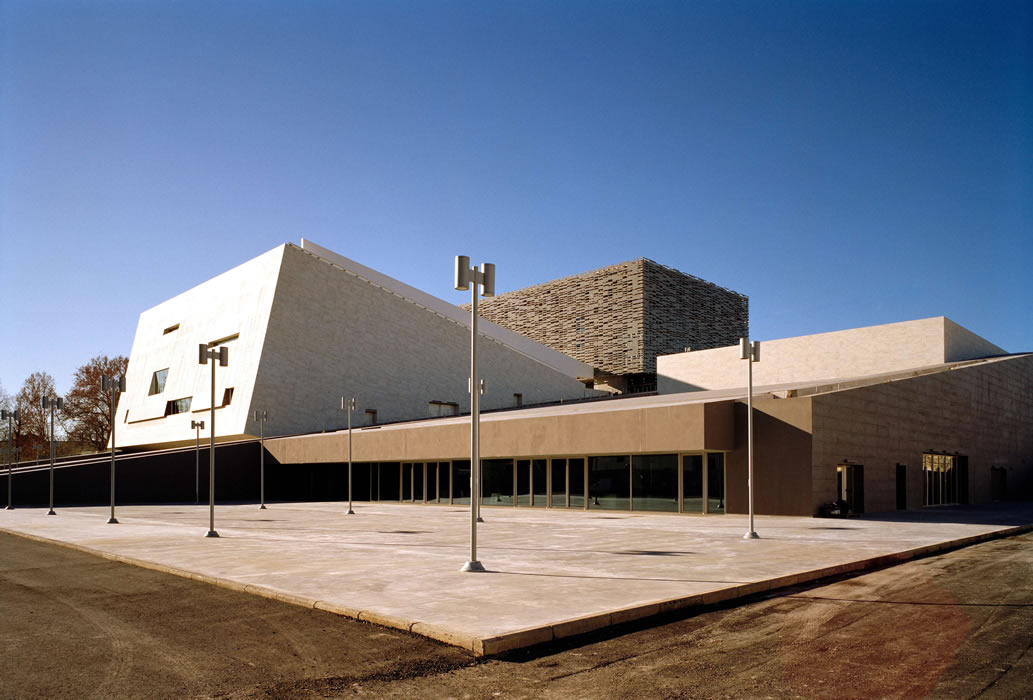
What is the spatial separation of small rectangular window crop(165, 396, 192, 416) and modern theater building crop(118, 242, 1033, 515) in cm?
20

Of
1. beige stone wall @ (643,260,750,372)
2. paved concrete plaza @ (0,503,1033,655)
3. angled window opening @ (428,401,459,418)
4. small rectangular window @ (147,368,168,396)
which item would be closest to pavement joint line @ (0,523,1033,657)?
paved concrete plaza @ (0,503,1033,655)

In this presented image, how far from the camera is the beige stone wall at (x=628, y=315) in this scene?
7181 cm

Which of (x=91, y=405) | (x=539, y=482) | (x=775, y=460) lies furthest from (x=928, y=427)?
(x=91, y=405)

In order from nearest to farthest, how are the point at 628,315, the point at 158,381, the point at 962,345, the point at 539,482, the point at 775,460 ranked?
the point at 775,460 → the point at 539,482 → the point at 962,345 → the point at 158,381 → the point at 628,315

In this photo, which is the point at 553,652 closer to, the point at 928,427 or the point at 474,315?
the point at 474,315

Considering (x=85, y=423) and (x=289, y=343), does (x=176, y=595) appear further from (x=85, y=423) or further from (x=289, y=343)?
(x=85, y=423)

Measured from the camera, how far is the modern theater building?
26.9 metres

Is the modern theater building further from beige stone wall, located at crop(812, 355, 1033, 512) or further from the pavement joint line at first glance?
the pavement joint line

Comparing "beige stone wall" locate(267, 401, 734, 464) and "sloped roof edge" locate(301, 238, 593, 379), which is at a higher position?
"sloped roof edge" locate(301, 238, 593, 379)

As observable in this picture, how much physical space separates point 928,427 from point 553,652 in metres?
30.0

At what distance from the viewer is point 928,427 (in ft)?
105

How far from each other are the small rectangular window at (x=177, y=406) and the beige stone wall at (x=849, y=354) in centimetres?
3822

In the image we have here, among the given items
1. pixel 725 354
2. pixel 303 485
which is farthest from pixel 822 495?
pixel 303 485

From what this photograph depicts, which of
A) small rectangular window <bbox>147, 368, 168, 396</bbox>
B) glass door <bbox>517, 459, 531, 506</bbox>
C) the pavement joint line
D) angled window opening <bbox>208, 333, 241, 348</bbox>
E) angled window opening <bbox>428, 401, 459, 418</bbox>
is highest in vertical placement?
angled window opening <bbox>208, 333, 241, 348</bbox>
